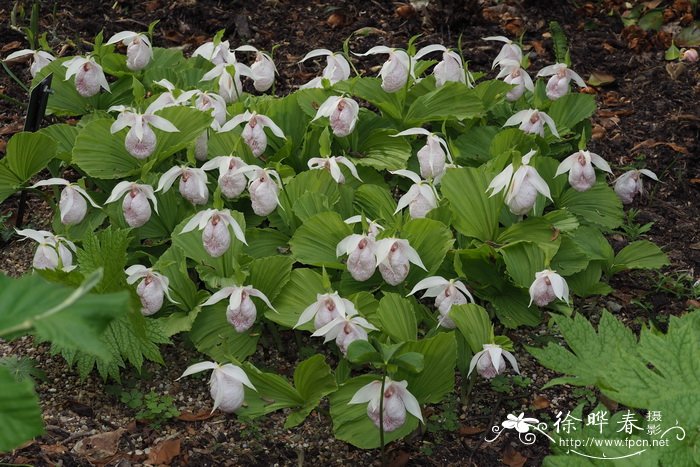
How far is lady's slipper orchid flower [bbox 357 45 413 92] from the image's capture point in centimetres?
239

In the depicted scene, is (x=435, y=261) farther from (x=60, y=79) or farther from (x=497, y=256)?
(x=60, y=79)

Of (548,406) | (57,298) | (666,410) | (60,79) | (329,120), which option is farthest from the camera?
(60,79)

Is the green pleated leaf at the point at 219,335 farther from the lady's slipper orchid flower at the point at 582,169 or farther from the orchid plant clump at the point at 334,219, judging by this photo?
the lady's slipper orchid flower at the point at 582,169

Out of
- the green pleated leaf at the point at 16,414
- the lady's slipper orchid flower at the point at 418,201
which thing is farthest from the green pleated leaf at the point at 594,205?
the green pleated leaf at the point at 16,414

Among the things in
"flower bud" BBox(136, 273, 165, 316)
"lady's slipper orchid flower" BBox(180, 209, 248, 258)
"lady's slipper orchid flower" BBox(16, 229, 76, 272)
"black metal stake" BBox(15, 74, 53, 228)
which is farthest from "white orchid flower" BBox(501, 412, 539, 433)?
"black metal stake" BBox(15, 74, 53, 228)

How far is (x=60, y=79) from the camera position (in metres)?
2.64

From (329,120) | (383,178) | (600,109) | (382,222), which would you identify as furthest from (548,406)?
(600,109)

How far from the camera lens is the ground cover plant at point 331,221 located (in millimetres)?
1821

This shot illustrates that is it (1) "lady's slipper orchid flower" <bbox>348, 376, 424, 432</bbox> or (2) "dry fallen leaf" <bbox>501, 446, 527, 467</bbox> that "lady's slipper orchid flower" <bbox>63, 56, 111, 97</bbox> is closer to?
(1) "lady's slipper orchid flower" <bbox>348, 376, 424, 432</bbox>

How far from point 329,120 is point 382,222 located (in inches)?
16.0

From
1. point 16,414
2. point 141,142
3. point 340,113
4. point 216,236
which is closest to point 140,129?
point 141,142

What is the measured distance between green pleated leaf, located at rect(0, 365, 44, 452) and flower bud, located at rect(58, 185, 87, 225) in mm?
1527

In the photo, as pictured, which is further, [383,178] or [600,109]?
[600,109]

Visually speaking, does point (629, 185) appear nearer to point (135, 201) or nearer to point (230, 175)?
point (230, 175)
